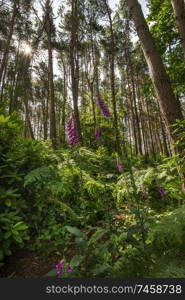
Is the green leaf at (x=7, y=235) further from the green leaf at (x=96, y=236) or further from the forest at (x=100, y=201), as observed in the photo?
the green leaf at (x=96, y=236)

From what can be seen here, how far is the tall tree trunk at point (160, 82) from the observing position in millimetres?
2570

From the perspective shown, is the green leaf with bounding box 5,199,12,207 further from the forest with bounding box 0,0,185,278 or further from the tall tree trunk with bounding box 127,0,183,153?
the tall tree trunk with bounding box 127,0,183,153

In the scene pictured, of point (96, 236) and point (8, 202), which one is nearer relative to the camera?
point (96, 236)

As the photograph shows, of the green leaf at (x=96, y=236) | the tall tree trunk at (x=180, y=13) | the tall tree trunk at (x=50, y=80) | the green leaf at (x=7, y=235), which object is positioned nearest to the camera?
the green leaf at (x=96, y=236)

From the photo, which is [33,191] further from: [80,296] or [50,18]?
[50,18]

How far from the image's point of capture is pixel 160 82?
2.68 m

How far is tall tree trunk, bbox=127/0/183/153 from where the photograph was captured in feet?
8.43

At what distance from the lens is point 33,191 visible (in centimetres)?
259

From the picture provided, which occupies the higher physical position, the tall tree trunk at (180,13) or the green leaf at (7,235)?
the tall tree trunk at (180,13)

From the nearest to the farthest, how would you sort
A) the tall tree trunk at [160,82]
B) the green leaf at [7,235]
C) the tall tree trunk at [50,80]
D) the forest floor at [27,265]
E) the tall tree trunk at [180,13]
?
the green leaf at [7,235]
the forest floor at [27,265]
the tall tree trunk at [160,82]
the tall tree trunk at [180,13]
the tall tree trunk at [50,80]

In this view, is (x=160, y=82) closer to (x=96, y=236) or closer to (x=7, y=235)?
(x=96, y=236)

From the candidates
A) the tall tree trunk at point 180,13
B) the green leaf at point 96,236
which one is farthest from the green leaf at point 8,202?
the tall tree trunk at point 180,13

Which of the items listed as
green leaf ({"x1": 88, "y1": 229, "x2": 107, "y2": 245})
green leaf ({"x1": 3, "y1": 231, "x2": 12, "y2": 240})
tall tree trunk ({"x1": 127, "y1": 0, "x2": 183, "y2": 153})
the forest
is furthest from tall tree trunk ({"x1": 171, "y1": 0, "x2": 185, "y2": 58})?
green leaf ({"x1": 3, "y1": 231, "x2": 12, "y2": 240})

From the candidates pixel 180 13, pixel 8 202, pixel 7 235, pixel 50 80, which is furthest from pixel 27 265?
pixel 50 80
